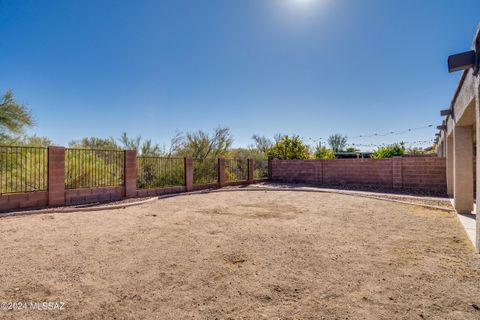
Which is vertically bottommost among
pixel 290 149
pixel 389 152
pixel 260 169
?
pixel 260 169

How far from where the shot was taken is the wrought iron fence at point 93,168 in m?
9.73

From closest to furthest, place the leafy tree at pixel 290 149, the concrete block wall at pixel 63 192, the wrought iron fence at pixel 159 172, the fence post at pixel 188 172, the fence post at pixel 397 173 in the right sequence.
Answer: the concrete block wall at pixel 63 192 → the wrought iron fence at pixel 159 172 → the fence post at pixel 188 172 → the fence post at pixel 397 173 → the leafy tree at pixel 290 149

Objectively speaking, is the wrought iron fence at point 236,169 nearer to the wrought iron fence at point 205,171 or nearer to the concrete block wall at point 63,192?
the wrought iron fence at point 205,171

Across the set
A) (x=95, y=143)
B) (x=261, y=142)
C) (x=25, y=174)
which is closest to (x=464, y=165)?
(x=25, y=174)

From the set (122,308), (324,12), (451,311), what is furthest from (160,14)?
(451,311)

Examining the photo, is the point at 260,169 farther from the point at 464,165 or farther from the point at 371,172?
the point at 464,165

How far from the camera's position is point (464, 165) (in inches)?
273

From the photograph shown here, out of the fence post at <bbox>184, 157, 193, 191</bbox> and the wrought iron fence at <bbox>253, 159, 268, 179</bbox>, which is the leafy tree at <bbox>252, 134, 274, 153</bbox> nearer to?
the wrought iron fence at <bbox>253, 159, 268, 179</bbox>

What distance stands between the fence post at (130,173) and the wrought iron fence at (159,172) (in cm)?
130

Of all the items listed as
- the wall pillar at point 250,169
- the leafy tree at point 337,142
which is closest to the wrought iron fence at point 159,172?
the wall pillar at point 250,169

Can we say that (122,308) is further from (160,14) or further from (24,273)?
(160,14)

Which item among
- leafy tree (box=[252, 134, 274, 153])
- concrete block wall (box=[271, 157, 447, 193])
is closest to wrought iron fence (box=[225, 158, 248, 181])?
concrete block wall (box=[271, 157, 447, 193])

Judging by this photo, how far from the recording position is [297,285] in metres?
2.98

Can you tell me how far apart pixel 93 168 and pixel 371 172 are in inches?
547
